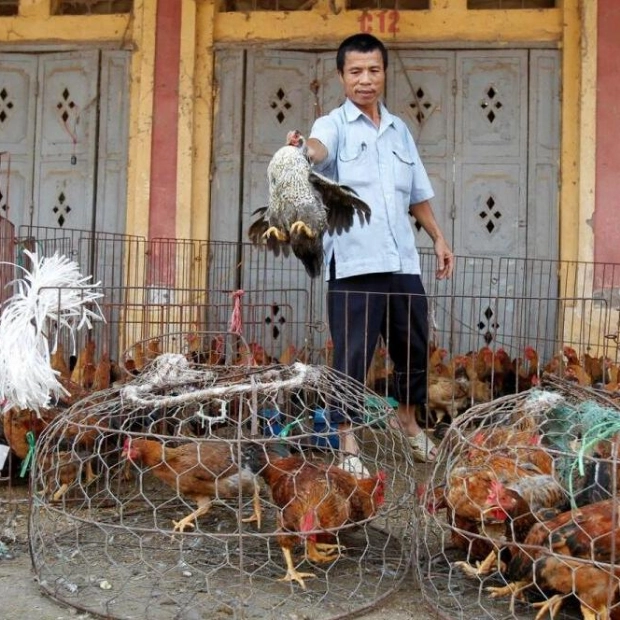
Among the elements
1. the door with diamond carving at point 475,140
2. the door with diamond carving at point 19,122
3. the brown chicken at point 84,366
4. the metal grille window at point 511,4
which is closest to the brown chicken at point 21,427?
the brown chicken at point 84,366

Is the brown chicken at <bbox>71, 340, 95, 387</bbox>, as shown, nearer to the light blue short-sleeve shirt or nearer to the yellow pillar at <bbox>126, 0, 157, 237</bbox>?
the light blue short-sleeve shirt

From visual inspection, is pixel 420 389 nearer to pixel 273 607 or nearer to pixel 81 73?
pixel 273 607

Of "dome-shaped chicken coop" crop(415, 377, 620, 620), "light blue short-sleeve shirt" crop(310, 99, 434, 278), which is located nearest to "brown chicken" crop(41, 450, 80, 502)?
"light blue short-sleeve shirt" crop(310, 99, 434, 278)

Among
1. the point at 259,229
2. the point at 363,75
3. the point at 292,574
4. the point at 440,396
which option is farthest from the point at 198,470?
the point at 440,396

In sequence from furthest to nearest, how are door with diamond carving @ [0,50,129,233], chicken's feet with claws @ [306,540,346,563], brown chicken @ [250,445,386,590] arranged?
door with diamond carving @ [0,50,129,233] → chicken's feet with claws @ [306,540,346,563] → brown chicken @ [250,445,386,590]

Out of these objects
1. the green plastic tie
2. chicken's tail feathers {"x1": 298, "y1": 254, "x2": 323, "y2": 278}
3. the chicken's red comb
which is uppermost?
chicken's tail feathers {"x1": 298, "y1": 254, "x2": 323, "y2": 278}

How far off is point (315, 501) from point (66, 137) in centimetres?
504

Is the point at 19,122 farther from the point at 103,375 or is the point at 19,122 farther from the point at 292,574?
the point at 292,574

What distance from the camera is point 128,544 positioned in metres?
3.74

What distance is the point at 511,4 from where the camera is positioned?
23.0 ft

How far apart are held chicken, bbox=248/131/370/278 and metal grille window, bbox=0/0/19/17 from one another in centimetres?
436

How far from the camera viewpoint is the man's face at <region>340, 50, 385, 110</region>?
14.2 ft

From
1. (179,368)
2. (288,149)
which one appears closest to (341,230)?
(288,149)

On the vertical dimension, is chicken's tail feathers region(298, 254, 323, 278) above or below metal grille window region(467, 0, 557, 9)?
below
